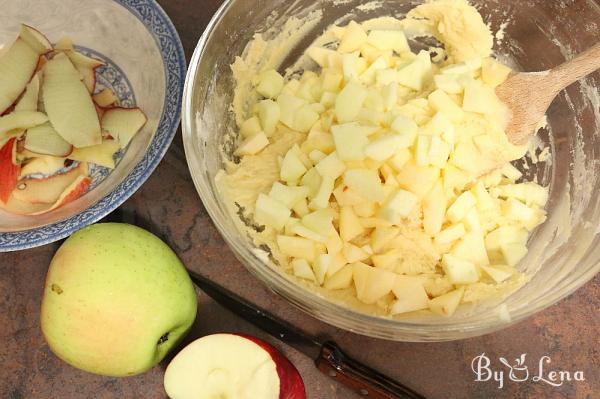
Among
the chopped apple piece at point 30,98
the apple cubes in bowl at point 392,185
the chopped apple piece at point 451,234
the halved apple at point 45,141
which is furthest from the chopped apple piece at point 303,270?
the chopped apple piece at point 30,98

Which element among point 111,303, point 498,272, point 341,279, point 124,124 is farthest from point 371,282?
point 124,124

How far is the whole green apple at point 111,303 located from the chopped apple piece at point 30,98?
1.21 feet

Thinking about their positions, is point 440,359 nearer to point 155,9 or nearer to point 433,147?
point 433,147

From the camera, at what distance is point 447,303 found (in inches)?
47.2

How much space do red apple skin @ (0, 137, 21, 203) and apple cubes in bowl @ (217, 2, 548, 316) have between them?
0.52m

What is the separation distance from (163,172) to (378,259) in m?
0.61

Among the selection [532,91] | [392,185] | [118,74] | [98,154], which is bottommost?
[98,154]

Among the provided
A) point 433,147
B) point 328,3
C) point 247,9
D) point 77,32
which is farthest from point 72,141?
point 433,147

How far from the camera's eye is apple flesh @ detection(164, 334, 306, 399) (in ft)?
3.98

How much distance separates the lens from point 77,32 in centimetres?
159

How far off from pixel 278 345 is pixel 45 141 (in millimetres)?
739

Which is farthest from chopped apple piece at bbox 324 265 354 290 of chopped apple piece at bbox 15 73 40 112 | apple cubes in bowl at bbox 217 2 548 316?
chopped apple piece at bbox 15 73 40 112

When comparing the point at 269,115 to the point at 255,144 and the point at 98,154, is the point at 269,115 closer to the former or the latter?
the point at 255,144

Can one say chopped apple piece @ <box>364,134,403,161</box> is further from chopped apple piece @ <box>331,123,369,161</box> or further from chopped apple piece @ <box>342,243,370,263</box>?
chopped apple piece @ <box>342,243,370,263</box>
